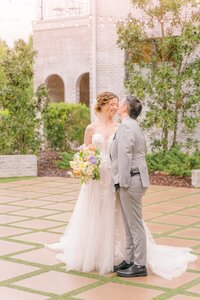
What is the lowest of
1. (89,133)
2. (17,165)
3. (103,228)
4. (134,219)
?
(103,228)

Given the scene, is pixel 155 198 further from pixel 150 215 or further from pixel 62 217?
pixel 62 217

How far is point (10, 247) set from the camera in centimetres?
736

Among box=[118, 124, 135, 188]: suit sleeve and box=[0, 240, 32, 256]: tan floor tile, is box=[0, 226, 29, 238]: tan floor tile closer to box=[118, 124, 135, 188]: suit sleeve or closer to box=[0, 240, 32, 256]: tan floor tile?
box=[0, 240, 32, 256]: tan floor tile

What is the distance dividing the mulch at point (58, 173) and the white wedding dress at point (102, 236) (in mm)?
6695

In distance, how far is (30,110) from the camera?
15695 mm

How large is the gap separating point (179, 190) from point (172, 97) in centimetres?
312

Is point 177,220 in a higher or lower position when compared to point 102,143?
lower

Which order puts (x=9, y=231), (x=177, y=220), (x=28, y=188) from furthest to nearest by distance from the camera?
(x=28, y=188) → (x=177, y=220) → (x=9, y=231)

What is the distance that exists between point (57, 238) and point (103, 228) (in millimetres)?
1614

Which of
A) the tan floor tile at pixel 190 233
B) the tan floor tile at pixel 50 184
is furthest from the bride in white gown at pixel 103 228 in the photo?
the tan floor tile at pixel 50 184

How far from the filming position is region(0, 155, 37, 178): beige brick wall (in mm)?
14852

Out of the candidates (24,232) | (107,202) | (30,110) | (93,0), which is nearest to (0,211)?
(24,232)

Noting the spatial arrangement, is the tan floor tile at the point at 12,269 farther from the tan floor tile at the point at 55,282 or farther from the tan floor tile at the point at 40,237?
the tan floor tile at the point at 40,237

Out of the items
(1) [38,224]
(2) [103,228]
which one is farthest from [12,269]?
(1) [38,224]
